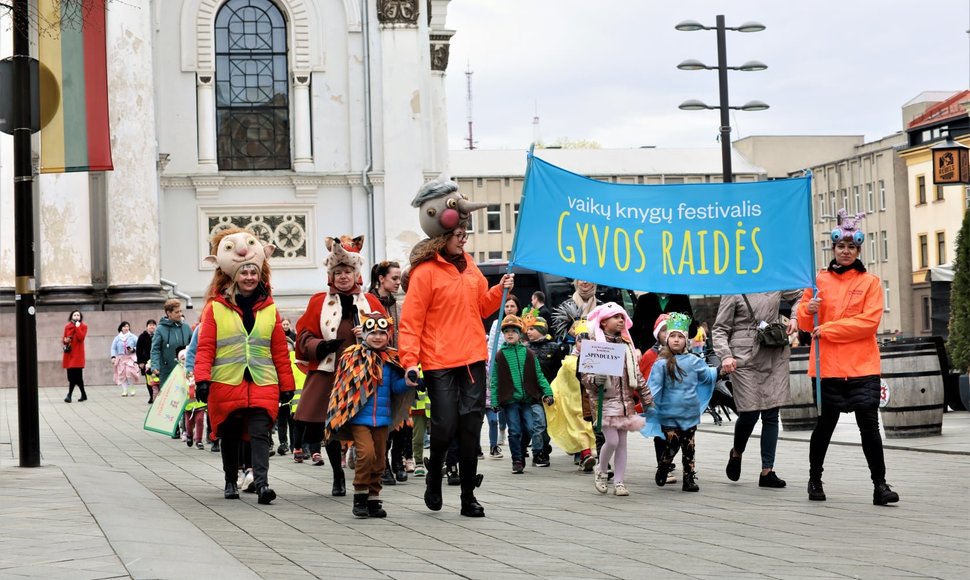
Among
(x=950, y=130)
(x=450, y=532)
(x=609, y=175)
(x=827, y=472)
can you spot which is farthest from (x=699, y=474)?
(x=609, y=175)

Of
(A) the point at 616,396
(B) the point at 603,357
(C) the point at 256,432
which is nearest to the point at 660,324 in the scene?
(B) the point at 603,357

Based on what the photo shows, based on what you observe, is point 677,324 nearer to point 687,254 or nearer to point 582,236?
point 687,254

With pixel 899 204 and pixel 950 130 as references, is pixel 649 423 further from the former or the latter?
pixel 899 204

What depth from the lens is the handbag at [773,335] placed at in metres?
13.1

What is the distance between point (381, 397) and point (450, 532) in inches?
63.4

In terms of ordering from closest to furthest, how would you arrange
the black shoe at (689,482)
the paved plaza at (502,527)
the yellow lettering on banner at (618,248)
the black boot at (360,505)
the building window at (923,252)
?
the paved plaza at (502,527)
the black boot at (360,505)
the yellow lettering on banner at (618,248)
the black shoe at (689,482)
the building window at (923,252)

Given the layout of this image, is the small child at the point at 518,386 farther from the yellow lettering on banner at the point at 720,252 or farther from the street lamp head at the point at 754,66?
the street lamp head at the point at 754,66

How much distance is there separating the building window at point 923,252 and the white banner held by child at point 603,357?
8349 cm

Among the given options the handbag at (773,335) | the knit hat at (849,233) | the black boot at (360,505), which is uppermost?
the knit hat at (849,233)

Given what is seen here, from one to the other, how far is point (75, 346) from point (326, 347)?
19136 mm

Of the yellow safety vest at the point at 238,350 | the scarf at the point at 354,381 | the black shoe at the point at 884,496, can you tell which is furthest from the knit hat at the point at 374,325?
the black shoe at the point at 884,496

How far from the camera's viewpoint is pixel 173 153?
38.8m

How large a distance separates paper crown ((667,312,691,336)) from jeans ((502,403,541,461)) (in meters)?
2.73

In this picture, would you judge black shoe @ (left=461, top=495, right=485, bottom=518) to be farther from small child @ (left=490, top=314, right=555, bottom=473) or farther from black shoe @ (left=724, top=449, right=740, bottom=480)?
small child @ (left=490, top=314, right=555, bottom=473)
